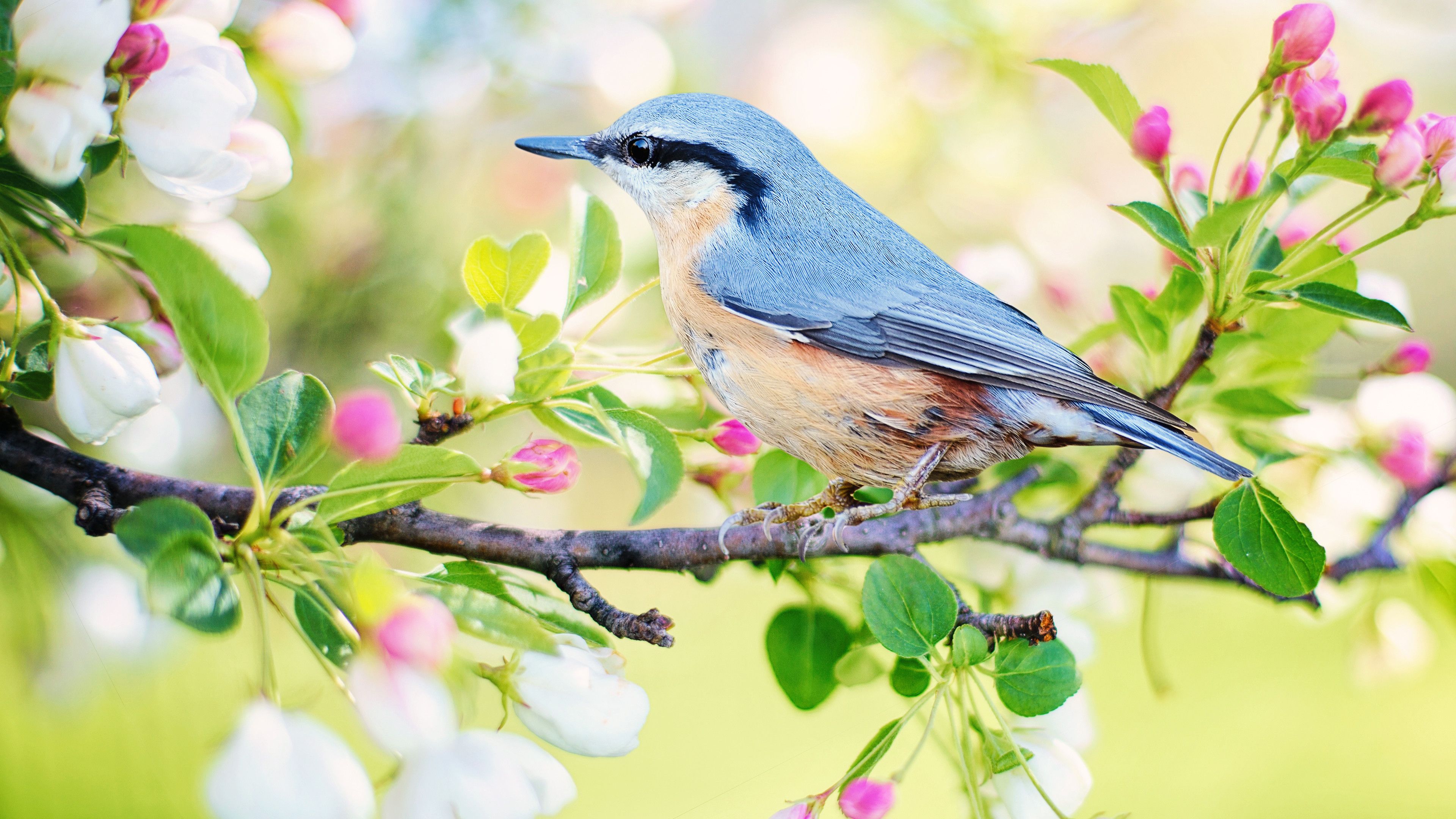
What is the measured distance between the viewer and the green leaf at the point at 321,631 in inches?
12.9

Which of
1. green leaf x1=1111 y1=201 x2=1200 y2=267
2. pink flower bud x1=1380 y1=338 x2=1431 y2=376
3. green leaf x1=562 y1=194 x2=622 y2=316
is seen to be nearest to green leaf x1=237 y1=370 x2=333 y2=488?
green leaf x1=562 y1=194 x2=622 y2=316

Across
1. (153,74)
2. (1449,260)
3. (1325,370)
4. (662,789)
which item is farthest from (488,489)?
(1449,260)

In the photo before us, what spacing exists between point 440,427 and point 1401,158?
0.43 m

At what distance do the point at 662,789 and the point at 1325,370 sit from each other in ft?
1.67

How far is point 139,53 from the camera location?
1.04ft

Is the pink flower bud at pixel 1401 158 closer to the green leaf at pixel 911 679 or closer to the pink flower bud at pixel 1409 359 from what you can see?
the pink flower bud at pixel 1409 359

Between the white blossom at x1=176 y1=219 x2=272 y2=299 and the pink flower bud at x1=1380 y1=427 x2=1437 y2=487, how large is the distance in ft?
2.18

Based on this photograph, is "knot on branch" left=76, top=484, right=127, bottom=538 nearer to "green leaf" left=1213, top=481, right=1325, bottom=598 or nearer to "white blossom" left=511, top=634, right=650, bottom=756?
"white blossom" left=511, top=634, right=650, bottom=756

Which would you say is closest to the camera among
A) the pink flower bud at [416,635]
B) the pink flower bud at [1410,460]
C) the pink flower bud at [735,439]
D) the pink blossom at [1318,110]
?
the pink flower bud at [416,635]

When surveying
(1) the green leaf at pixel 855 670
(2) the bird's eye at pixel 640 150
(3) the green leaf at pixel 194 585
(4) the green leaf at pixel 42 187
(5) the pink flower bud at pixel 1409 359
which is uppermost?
(5) the pink flower bud at pixel 1409 359

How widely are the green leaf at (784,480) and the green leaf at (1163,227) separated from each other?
20 centimetres

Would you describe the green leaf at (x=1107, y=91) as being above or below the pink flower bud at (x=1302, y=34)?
below

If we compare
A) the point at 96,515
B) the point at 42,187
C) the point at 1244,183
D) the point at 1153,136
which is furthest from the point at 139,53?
the point at 1244,183

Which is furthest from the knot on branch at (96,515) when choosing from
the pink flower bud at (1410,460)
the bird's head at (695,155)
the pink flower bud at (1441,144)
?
the pink flower bud at (1410,460)
